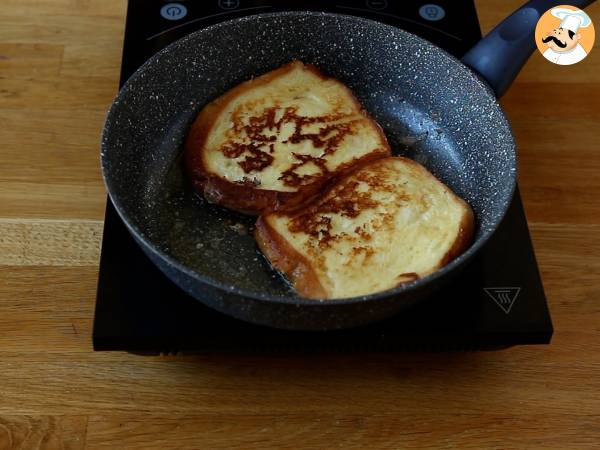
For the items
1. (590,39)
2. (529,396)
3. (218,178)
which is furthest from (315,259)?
(590,39)

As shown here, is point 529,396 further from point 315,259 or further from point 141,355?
point 141,355

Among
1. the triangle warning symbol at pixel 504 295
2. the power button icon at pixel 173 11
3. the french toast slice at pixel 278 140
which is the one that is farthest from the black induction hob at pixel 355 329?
the power button icon at pixel 173 11

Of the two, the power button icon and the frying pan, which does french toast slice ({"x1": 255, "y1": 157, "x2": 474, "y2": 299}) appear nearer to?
the frying pan

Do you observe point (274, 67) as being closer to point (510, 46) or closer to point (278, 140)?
point (278, 140)

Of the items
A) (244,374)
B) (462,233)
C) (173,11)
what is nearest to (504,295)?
(462,233)

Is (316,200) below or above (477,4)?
below

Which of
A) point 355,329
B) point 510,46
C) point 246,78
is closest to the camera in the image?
point 355,329
